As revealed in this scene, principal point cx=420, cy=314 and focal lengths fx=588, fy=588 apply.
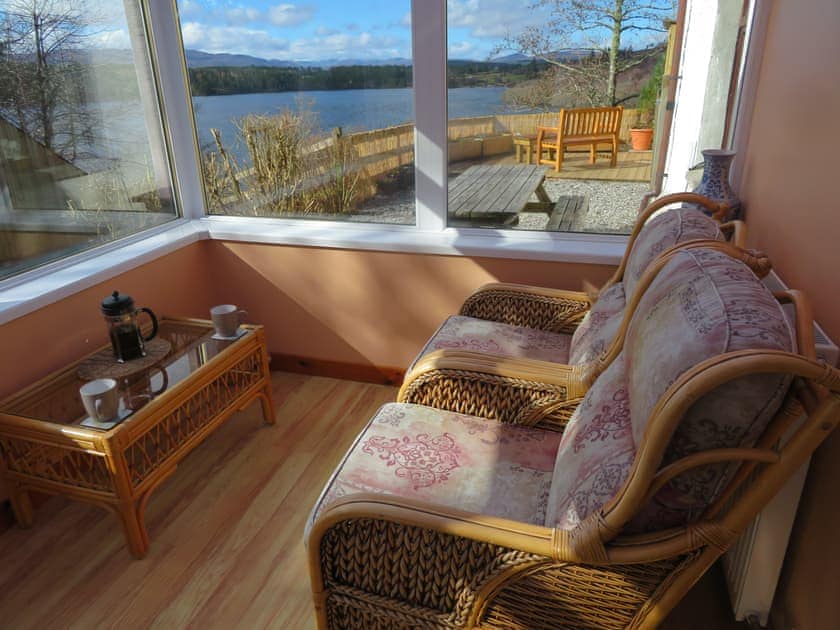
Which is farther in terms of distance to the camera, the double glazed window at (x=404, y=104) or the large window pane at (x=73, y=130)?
the double glazed window at (x=404, y=104)

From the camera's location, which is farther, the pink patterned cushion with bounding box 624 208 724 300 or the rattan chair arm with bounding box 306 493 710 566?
the pink patterned cushion with bounding box 624 208 724 300

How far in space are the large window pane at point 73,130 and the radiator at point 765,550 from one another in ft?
8.20

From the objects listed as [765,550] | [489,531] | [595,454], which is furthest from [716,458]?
[765,550]

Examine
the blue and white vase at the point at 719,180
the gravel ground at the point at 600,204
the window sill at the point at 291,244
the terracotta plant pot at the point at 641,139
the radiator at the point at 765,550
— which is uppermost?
the terracotta plant pot at the point at 641,139

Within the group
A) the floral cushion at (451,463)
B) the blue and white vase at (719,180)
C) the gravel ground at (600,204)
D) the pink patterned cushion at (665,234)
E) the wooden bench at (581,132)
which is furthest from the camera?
the gravel ground at (600,204)

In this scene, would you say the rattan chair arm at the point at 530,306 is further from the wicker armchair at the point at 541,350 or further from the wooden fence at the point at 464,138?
the wooden fence at the point at 464,138

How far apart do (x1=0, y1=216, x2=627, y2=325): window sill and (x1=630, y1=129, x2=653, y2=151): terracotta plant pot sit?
0.38 meters

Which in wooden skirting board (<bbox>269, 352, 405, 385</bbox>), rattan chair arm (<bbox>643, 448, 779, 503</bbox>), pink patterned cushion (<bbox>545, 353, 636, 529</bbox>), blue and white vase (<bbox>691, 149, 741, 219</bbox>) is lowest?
wooden skirting board (<bbox>269, 352, 405, 385</bbox>)

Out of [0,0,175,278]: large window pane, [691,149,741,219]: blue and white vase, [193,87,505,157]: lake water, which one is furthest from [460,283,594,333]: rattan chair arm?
[0,0,175,278]: large window pane

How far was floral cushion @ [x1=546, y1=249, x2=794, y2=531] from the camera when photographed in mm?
903

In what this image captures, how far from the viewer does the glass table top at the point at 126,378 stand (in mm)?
1827

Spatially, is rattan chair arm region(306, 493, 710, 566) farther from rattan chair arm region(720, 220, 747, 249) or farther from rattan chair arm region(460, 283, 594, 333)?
rattan chair arm region(460, 283, 594, 333)

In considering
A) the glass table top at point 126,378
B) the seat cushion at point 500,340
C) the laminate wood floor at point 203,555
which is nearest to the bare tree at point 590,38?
the seat cushion at point 500,340

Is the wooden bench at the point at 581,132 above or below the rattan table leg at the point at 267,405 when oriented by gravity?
above
